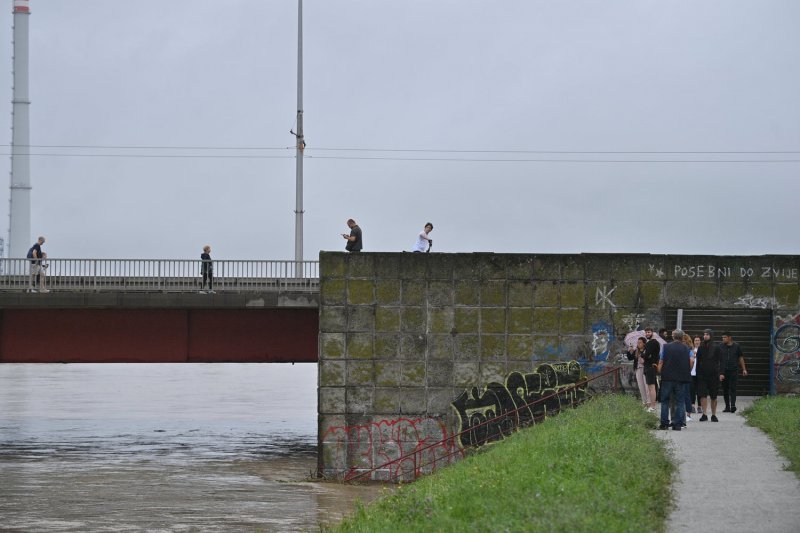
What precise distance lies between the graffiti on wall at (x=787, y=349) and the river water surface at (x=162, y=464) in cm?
964

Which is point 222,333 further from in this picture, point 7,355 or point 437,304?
point 437,304

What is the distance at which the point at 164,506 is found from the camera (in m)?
25.8

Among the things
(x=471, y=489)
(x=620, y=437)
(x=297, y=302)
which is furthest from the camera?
(x=297, y=302)

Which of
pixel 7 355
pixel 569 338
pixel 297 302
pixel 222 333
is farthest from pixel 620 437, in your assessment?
pixel 7 355

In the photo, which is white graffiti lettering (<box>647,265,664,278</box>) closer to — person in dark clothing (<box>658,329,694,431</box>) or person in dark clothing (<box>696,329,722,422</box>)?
person in dark clothing (<box>696,329,722,422</box>)

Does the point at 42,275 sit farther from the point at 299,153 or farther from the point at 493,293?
the point at 493,293

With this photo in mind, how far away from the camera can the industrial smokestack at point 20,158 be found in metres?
73.4

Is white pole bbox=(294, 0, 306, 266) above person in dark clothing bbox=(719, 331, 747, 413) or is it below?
above

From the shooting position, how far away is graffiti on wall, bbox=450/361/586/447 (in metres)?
27.4

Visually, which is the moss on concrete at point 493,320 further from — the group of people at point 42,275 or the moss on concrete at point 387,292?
the group of people at point 42,275

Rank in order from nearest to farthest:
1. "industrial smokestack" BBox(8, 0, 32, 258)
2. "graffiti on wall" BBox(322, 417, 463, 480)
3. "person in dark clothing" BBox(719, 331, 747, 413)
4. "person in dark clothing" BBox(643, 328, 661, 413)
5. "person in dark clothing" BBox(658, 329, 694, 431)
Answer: "person in dark clothing" BBox(658, 329, 694, 431), "person in dark clothing" BBox(643, 328, 661, 413), "person in dark clothing" BBox(719, 331, 747, 413), "graffiti on wall" BBox(322, 417, 463, 480), "industrial smokestack" BBox(8, 0, 32, 258)

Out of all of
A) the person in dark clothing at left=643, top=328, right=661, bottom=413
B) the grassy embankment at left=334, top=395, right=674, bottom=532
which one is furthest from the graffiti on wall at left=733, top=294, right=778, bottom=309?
the grassy embankment at left=334, top=395, right=674, bottom=532

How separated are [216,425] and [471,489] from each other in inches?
1384

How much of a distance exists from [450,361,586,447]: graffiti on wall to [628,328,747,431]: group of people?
1615 millimetres
